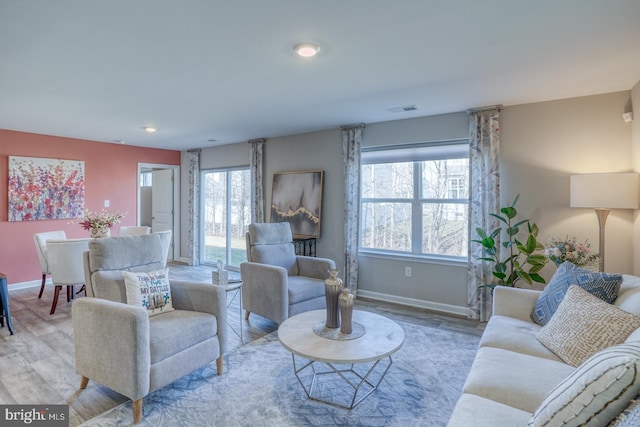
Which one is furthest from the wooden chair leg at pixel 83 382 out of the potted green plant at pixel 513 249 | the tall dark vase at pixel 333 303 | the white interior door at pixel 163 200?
the white interior door at pixel 163 200

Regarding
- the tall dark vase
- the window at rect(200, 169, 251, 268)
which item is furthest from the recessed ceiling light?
the window at rect(200, 169, 251, 268)

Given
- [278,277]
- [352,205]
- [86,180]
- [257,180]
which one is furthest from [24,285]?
[352,205]

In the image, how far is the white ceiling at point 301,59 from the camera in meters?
1.92

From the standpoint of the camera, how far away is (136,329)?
6.34 ft

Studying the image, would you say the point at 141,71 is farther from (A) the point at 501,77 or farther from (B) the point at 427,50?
(A) the point at 501,77

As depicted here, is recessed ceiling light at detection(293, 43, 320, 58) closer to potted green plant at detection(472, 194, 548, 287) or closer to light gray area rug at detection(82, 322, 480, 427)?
light gray area rug at detection(82, 322, 480, 427)

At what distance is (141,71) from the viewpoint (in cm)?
281

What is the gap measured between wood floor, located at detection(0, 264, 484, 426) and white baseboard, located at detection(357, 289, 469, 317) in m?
0.13

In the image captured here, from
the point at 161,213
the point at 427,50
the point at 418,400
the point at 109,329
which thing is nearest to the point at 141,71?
the point at 109,329

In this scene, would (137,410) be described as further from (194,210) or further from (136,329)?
(194,210)

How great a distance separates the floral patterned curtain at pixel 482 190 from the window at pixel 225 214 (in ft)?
12.6

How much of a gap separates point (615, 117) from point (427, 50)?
224cm

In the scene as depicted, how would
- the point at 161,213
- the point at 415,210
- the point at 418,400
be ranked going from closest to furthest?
the point at 418,400 < the point at 415,210 < the point at 161,213

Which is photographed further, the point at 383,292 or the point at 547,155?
the point at 383,292
